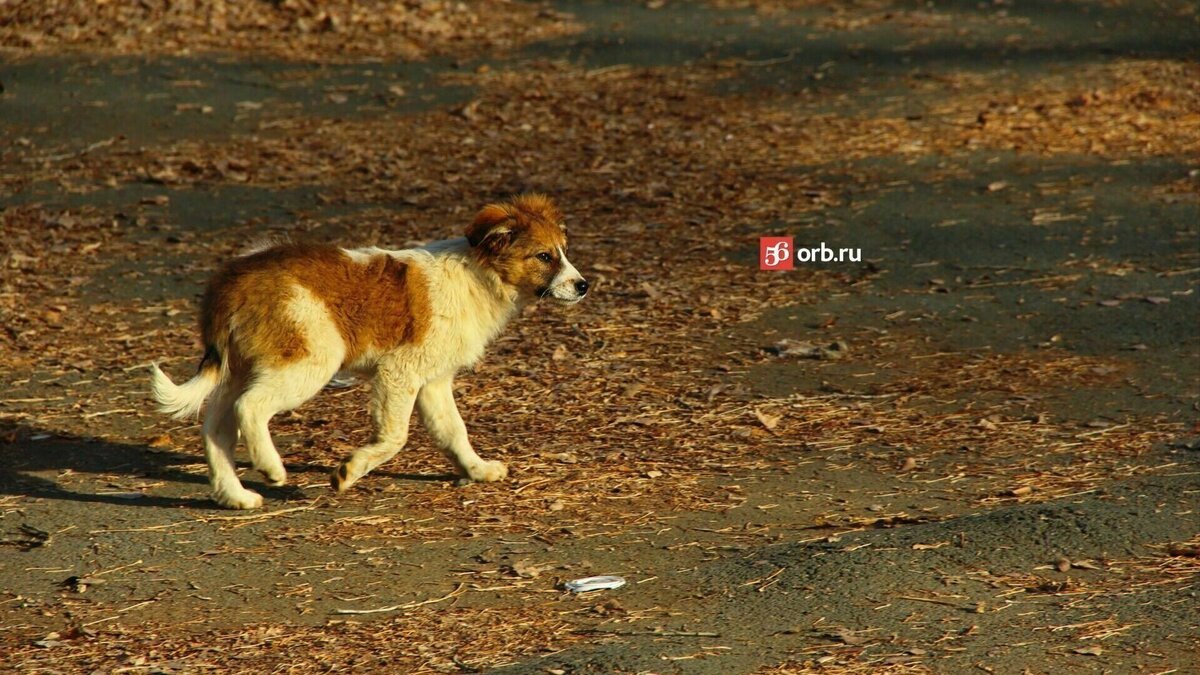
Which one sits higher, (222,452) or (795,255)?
(222,452)

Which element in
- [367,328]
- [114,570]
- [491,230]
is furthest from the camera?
[491,230]

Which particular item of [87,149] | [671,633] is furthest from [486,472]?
[87,149]

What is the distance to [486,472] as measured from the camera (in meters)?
7.17

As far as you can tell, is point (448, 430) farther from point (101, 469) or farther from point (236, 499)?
point (101, 469)

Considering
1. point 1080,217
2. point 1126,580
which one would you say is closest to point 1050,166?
point 1080,217

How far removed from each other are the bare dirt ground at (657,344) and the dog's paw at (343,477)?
0.13m

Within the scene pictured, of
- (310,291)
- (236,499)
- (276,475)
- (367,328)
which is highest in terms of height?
(310,291)

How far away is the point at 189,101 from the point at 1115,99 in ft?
28.9

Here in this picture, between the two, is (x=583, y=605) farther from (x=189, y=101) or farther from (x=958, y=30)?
(x=958, y=30)

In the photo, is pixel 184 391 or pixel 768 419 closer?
pixel 184 391

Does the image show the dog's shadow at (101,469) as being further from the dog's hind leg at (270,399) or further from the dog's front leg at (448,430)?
the dog's hind leg at (270,399)

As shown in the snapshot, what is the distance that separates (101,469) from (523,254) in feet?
7.51

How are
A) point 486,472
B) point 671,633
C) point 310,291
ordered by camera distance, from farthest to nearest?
point 486,472, point 310,291, point 671,633

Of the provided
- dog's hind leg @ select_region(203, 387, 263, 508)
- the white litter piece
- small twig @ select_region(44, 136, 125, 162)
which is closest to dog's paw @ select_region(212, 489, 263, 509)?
dog's hind leg @ select_region(203, 387, 263, 508)
